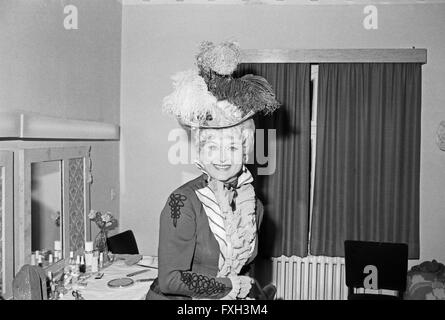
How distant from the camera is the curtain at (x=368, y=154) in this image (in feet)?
9.46

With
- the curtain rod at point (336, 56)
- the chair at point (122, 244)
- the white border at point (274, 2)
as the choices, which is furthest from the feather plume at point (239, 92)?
the white border at point (274, 2)

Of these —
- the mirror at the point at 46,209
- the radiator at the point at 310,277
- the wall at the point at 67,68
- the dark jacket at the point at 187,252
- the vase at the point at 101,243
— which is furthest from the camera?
the radiator at the point at 310,277

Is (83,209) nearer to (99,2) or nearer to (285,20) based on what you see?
(99,2)

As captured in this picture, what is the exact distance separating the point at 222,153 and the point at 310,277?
2.19 meters

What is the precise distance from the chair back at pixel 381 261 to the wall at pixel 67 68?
161 centimetres

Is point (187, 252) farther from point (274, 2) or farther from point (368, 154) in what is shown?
point (274, 2)

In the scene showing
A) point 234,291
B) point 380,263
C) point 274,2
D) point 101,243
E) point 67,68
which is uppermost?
point 274,2

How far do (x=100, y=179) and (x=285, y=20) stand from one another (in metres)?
1.72

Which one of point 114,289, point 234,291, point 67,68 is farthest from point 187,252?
point 67,68

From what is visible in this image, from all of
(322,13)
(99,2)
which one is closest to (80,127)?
(99,2)

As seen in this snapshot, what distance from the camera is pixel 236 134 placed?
1.17 metres

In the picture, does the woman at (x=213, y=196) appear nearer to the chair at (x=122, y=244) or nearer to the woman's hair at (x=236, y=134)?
the woman's hair at (x=236, y=134)

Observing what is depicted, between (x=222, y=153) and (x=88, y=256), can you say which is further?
(x=88, y=256)

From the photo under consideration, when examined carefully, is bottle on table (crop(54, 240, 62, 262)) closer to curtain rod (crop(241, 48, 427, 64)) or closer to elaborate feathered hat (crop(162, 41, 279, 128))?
elaborate feathered hat (crop(162, 41, 279, 128))
